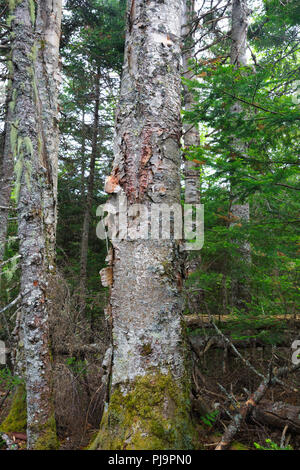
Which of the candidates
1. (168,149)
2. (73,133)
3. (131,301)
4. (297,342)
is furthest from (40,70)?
(73,133)

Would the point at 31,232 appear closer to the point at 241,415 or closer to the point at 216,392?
the point at 241,415

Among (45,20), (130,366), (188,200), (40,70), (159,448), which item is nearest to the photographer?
(159,448)

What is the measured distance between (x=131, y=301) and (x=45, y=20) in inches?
192

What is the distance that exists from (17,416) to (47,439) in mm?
1046

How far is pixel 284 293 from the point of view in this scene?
4.10 m

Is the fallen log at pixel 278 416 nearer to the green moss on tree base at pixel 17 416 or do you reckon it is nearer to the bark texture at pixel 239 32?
the green moss on tree base at pixel 17 416

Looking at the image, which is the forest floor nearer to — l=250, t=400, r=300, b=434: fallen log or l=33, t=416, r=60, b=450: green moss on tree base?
l=250, t=400, r=300, b=434: fallen log

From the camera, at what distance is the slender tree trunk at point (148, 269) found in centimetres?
182

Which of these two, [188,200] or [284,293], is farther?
[188,200]

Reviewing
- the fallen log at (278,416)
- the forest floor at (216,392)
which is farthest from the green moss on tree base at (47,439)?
the fallen log at (278,416)

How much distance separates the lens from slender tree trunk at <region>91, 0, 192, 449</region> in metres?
1.82

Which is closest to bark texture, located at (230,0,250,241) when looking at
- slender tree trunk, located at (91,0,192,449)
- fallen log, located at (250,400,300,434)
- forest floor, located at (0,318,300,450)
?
slender tree trunk, located at (91,0,192,449)

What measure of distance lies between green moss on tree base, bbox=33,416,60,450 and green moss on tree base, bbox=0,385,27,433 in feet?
2.93

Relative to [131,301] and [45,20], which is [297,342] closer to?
[131,301]
